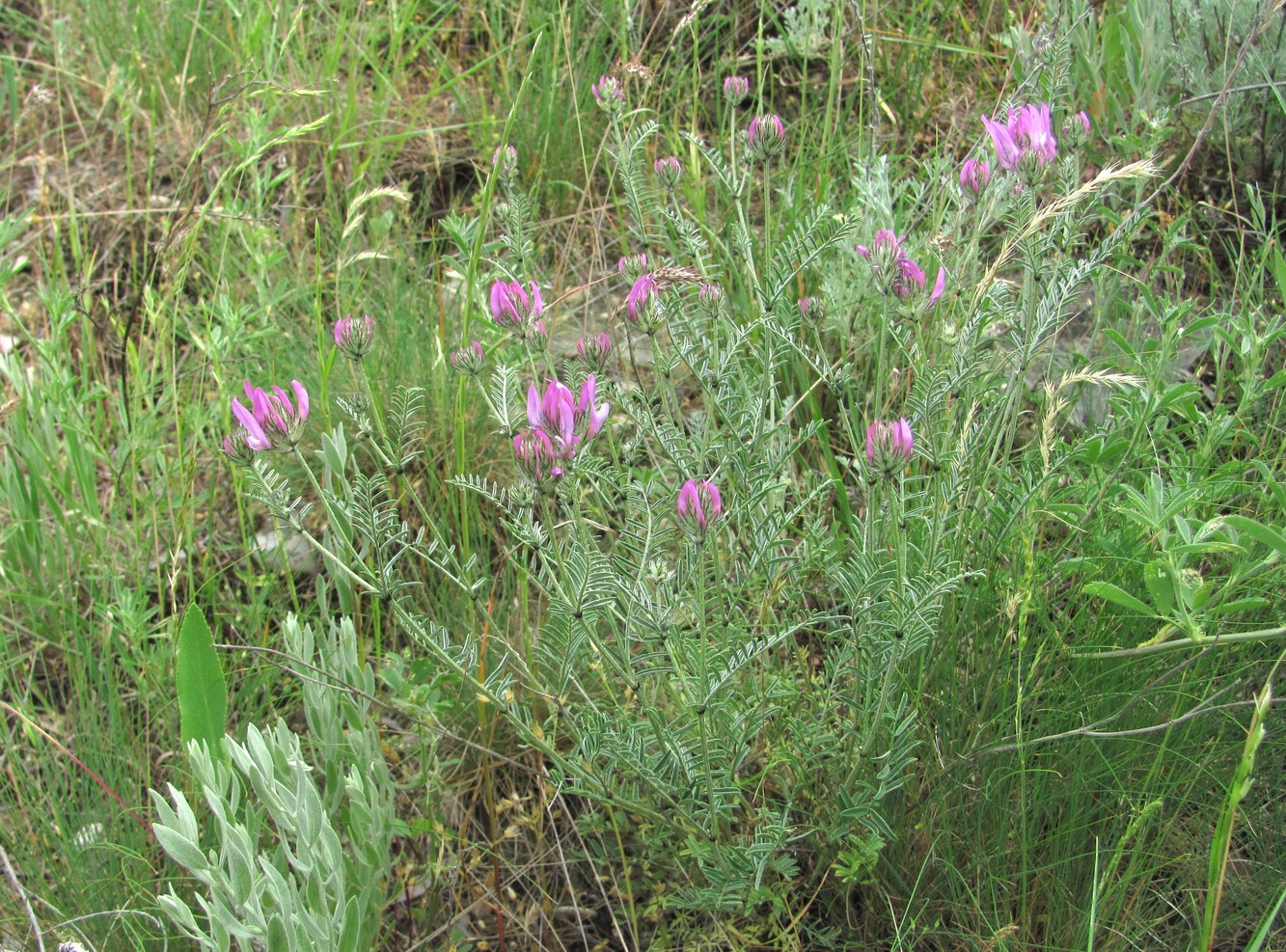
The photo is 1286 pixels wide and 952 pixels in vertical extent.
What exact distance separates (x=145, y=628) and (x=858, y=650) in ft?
4.72

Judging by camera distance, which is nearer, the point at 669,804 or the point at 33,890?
the point at 669,804

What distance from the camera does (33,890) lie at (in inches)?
67.5

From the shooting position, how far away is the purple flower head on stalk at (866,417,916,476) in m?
1.29

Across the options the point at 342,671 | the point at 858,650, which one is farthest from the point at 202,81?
the point at 858,650

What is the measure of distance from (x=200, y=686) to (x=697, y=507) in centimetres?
86

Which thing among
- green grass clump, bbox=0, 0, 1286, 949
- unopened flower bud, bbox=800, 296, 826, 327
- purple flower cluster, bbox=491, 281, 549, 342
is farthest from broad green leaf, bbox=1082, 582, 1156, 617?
purple flower cluster, bbox=491, 281, 549, 342

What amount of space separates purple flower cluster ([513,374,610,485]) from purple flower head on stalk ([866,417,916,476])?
13.4 inches

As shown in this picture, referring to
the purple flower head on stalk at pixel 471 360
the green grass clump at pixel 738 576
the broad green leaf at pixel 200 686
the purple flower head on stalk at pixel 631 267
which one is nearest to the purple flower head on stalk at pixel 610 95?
the green grass clump at pixel 738 576

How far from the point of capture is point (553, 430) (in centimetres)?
131

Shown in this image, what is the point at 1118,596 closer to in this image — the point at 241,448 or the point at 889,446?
the point at 889,446

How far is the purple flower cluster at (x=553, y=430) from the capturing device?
1.25 m

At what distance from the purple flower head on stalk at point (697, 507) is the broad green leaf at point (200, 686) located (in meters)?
0.79

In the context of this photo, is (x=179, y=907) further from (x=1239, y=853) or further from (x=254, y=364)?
(x=254, y=364)

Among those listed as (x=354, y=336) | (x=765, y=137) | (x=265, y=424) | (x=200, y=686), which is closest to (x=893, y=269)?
(x=765, y=137)
